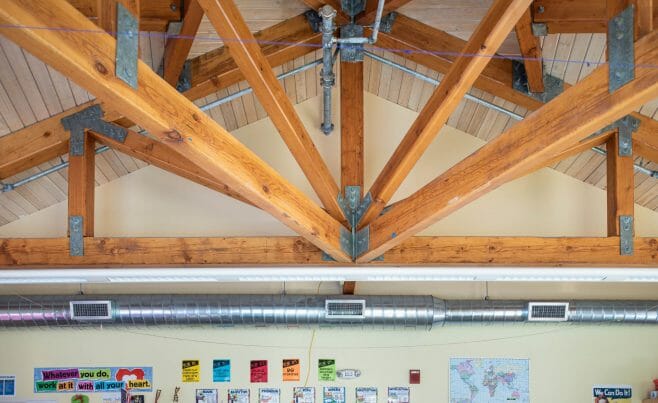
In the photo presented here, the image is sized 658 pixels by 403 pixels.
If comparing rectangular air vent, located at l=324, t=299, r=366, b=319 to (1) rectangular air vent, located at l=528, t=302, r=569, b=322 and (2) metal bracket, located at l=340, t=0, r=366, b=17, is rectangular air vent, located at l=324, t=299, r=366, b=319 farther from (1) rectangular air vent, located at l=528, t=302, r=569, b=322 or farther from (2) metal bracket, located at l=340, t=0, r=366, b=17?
(2) metal bracket, located at l=340, t=0, r=366, b=17

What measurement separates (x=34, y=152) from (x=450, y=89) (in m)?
3.61

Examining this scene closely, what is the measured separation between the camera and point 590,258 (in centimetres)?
564

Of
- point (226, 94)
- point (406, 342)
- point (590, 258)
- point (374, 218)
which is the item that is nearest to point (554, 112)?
point (374, 218)

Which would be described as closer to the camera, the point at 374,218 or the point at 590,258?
the point at 374,218

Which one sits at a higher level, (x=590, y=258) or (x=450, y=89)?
(x=450, y=89)

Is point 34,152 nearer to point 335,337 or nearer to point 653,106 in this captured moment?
point 335,337

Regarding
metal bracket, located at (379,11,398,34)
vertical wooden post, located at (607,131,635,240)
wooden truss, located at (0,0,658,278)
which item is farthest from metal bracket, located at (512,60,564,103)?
metal bracket, located at (379,11,398,34)

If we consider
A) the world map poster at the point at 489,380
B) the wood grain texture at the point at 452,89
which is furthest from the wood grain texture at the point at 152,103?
the world map poster at the point at 489,380

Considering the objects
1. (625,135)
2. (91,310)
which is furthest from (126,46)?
(91,310)

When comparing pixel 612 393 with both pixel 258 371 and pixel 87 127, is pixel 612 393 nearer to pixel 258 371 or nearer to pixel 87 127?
pixel 258 371

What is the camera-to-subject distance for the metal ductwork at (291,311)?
23.3ft

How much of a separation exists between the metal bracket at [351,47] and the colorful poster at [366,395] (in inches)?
144

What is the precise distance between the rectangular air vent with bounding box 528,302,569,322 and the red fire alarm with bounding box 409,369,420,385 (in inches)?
51.8

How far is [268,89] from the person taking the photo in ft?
14.3
